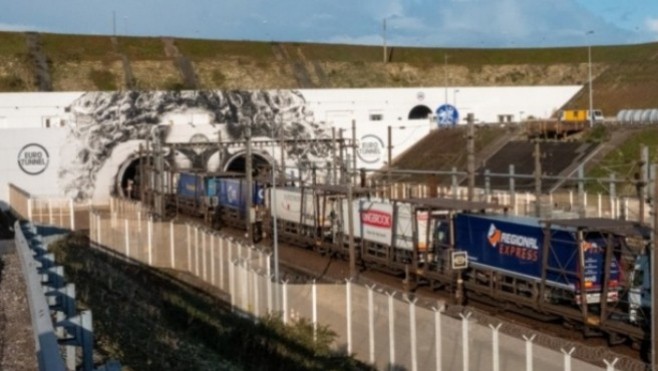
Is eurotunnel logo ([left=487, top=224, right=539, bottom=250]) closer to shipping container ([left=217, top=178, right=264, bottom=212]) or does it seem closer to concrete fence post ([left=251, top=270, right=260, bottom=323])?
concrete fence post ([left=251, top=270, right=260, bottom=323])

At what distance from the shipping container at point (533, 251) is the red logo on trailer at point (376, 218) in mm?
4522

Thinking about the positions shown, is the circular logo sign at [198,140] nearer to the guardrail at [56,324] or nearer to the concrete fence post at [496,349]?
the guardrail at [56,324]

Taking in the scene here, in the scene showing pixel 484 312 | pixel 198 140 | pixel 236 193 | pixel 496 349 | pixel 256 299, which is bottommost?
pixel 484 312

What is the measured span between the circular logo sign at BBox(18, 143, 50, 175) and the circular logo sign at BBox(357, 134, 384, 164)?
765 inches

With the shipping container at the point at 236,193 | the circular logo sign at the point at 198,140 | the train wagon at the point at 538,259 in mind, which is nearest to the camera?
the train wagon at the point at 538,259

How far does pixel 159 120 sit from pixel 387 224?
116 feet

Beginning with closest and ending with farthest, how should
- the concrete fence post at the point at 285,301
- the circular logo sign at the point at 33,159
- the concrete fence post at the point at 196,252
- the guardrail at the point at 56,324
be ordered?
the guardrail at the point at 56,324, the concrete fence post at the point at 285,301, the concrete fence post at the point at 196,252, the circular logo sign at the point at 33,159

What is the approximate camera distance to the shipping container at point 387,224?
32.2 m

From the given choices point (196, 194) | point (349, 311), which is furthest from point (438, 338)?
point (196, 194)

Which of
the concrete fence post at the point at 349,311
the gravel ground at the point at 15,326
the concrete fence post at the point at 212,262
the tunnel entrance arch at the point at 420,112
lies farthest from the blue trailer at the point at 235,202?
the gravel ground at the point at 15,326

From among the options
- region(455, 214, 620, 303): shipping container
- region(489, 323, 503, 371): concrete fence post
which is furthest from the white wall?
region(489, 323, 503, 371): concrete fence post

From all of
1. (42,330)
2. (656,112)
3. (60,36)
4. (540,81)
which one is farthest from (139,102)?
(42,330)

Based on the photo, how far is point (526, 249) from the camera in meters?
25.9

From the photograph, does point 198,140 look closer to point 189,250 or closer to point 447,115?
point 447,115
